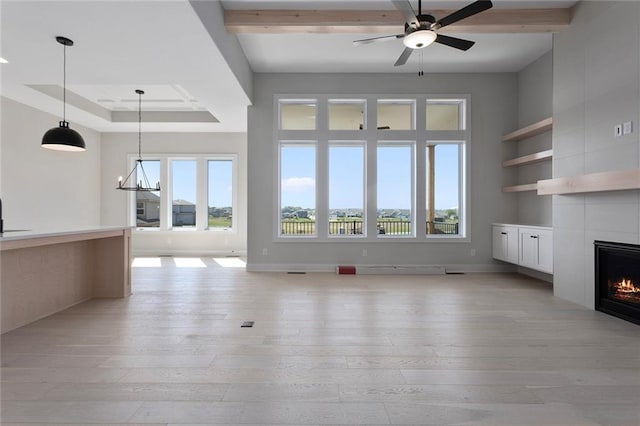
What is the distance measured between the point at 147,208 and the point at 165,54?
18.9 ft

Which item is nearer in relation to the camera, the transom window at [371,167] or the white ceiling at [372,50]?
the white ceiling at [372,50]

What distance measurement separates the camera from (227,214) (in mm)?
8734

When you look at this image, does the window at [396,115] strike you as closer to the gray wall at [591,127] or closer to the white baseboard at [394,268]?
the gray wall at [591,127]

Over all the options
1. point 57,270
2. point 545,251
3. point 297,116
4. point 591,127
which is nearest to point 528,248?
point 545,251

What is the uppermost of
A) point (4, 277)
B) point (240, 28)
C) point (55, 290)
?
point (240, 28)

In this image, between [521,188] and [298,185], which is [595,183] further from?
[298,185]

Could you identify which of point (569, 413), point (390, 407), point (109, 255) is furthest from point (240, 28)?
point (569, 413)

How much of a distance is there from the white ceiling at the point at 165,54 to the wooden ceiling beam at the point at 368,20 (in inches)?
3.1

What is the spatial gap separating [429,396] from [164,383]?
1.67m

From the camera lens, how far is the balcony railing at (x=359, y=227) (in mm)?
6270

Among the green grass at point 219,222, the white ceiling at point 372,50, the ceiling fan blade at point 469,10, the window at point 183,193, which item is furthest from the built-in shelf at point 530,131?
the window at point 183,193

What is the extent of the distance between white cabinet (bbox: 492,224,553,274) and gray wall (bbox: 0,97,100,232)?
276 inches

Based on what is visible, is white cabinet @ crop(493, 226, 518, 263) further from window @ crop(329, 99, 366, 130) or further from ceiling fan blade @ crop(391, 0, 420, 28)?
ceiling fan blade @ crop(391, 0, 420, 28)

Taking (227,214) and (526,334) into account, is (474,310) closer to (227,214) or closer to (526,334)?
(526,334)
